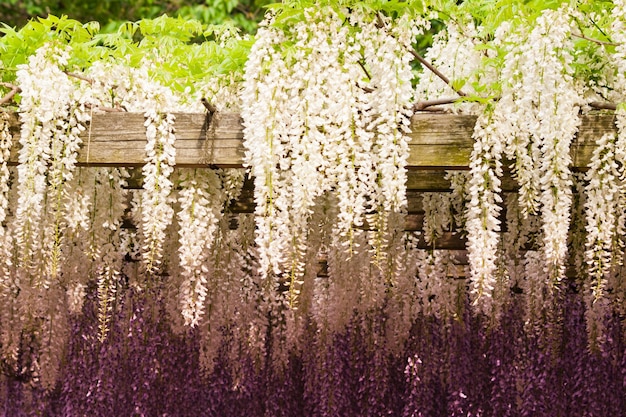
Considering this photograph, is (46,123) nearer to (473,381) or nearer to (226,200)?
(226,200)

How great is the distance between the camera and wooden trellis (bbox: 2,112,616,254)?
3.85 m

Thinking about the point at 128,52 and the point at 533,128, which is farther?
the point at 128,52

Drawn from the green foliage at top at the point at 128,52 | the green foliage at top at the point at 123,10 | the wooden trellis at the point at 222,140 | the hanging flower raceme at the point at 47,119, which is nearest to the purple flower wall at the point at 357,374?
the green foliage at top at the point at 128,52

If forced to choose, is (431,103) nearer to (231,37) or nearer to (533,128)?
(533,128)

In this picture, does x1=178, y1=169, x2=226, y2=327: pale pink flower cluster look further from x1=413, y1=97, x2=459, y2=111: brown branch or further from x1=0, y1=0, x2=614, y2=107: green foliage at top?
x1=413, y1=97, x2=459, y2=111: brown branch

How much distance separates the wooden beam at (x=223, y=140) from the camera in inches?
151

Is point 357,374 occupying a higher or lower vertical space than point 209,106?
lower

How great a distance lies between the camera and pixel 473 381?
659 centimetres

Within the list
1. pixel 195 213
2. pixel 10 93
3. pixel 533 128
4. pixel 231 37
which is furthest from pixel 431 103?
pixel 10 93

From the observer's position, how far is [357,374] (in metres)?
6.59

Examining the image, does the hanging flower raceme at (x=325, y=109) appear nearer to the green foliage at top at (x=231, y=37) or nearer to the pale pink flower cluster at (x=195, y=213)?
the green foliage at top at (x=231, y=37)

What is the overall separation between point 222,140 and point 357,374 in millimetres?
3077

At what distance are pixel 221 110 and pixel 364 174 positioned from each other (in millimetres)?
762

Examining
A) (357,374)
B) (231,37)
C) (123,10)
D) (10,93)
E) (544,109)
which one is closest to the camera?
(544,109)
